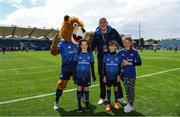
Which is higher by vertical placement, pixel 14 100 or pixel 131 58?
pixel 131 58

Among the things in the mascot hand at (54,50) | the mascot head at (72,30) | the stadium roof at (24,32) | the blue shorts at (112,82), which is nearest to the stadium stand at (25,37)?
the stadium roof at (24,32)

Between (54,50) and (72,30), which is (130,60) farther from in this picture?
(54,50)

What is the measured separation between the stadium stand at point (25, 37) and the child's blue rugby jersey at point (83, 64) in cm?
10114

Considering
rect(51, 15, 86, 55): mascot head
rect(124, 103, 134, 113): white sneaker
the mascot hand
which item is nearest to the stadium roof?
the mascot hand

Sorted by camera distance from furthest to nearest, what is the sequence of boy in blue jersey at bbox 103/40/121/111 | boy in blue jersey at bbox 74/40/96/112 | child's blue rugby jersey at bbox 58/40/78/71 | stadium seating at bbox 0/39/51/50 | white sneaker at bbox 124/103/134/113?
stadium seating at bbox 0/39/51/50 < child's blue rugby jersey at bbox 58/40/78/71 < boy in blue jersey at bbox 103/40/121/111 < boy in blue jersey at bbox 74/40/96/112 < white sneaker at bbox 124/103/134/113

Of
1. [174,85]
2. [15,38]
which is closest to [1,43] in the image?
[15,38]

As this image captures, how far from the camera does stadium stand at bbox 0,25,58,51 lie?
108 meters

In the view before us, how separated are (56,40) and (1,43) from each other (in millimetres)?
100716

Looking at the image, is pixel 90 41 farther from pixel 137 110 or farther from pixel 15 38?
pixel 15 38

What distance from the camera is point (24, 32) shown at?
117 m

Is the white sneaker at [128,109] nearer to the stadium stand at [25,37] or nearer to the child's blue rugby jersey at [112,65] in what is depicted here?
the child's blue rugby jersey at [112,65]

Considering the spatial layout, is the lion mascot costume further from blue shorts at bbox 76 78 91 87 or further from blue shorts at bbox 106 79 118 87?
blue shorts at bbox 106 79 118 87

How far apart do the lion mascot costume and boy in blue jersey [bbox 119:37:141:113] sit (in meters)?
1.14

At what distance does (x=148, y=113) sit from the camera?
684cm
